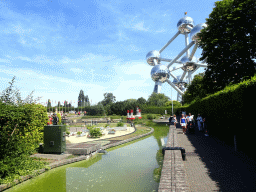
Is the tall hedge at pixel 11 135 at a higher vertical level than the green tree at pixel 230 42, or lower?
lower

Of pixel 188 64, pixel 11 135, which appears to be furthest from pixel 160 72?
pixel 11 135

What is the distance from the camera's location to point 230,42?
16.5m

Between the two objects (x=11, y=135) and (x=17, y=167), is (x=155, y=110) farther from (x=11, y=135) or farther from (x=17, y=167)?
(x=11, y=135)

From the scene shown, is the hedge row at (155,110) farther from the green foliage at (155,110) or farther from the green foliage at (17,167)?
the green foliage at (17,167)

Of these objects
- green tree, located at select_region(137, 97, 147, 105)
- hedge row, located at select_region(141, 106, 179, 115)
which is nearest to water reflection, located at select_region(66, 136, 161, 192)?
hedge row, located at select_region(141, 106, 179, 115)

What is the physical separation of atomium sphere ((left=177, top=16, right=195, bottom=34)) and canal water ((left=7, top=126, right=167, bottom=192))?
167 ft

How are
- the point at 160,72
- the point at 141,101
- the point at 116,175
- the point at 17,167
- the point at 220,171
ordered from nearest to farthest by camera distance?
the point at 220,171
the point at 17,167
the point at 116,175
the point at 160,72
the point at 141,101

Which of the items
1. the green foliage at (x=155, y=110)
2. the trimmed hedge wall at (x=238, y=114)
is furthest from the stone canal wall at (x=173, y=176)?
the green foliage at (x=155, y=110)

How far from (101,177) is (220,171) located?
153 inches

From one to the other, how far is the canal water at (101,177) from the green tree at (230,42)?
11.6 meters

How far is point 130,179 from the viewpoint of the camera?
6711 mm

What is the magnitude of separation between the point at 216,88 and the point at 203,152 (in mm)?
11316

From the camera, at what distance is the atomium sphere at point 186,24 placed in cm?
5306

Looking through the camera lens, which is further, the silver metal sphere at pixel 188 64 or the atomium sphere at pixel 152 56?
the atomium sphere at pixel 152 56
